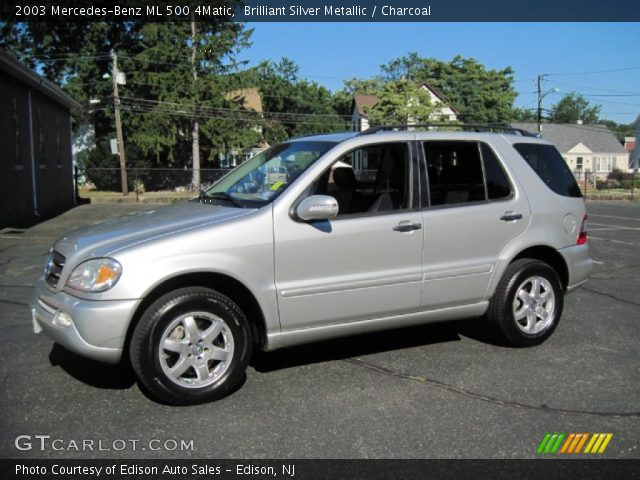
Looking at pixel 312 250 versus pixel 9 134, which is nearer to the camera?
pixel 312 250

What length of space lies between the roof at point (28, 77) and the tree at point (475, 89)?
151 ft

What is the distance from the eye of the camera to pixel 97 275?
3.62 m

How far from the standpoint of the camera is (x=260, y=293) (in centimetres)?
396

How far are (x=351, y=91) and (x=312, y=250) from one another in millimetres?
77837

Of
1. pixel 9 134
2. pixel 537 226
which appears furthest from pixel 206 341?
pixel 9 134

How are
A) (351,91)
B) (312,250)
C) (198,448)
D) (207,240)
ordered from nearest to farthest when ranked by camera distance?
(198,448) → (207,240) → (312,250) → (351,91)

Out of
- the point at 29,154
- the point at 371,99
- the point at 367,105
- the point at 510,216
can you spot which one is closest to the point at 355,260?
the point at 510,216

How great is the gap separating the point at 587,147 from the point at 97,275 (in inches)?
2672

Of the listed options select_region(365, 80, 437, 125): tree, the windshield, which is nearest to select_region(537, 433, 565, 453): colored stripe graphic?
the windshield

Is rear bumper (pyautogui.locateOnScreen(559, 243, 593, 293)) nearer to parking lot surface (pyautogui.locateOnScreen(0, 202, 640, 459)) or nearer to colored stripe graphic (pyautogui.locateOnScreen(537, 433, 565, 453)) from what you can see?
parking lot surface (pyautogui.locateOnScreen(0, 202, 640, 459))

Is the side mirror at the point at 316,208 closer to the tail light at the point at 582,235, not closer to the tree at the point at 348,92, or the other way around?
the tail light at the point at 582,235

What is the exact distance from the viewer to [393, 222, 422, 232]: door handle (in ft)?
14.4

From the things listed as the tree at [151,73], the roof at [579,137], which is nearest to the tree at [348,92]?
the roof at [579,137]

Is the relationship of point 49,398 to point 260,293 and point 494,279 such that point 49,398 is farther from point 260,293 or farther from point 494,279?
point 494,279
